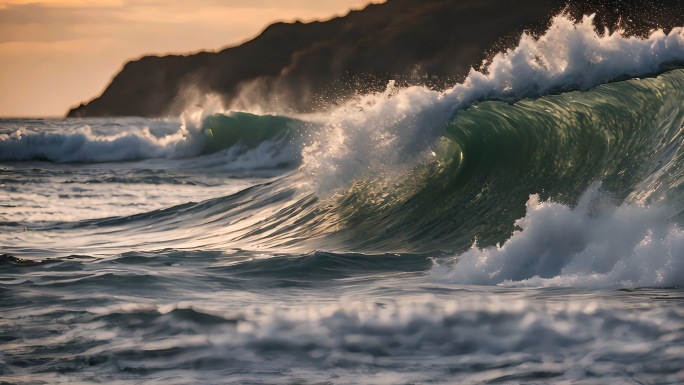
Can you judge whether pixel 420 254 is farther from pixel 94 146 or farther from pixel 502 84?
pixel 94 146

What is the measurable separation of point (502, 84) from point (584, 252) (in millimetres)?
3442

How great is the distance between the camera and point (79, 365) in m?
4.71

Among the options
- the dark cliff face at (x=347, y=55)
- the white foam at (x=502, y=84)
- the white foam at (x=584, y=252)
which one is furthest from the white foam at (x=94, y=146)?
the dark cliff face at (x=347, y=55)

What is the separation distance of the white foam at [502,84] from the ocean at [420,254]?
2cm

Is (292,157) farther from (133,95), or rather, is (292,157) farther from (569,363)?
(133,95)

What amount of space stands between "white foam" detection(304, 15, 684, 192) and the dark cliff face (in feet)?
305

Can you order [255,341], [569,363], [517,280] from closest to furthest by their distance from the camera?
[569,363] → [255,341] → [517,280]

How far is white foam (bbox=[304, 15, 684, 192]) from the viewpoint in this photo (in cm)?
907

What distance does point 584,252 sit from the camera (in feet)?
21.5

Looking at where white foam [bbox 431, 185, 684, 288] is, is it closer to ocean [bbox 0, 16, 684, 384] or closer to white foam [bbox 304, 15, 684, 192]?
ocean [bbox 0, 16, 684, 384]

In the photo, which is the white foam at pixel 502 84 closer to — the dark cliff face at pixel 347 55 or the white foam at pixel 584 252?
the white foam at pixel 584 252

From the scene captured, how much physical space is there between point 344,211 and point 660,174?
3.79m

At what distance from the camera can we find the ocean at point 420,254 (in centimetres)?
477

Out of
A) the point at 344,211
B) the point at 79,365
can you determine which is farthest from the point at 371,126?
the point at 79,365
